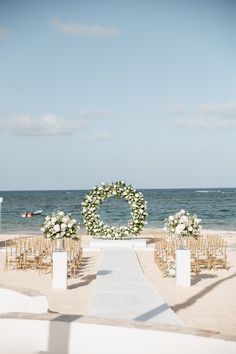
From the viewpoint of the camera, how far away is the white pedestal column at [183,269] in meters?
12.4

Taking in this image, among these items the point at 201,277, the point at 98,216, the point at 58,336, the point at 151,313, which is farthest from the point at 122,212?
the point at 58,336

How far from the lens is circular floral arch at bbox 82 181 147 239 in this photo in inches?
841

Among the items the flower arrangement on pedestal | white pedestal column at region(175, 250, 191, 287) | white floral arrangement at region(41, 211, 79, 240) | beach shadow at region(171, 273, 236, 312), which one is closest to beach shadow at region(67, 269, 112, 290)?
white floral arrangement at region(41, 211, 79, 240)

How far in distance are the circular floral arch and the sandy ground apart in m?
4.70

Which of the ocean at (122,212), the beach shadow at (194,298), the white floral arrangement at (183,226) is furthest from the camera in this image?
the ocean at (122,212)

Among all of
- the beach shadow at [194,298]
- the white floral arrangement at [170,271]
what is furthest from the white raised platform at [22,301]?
the white floral arrangement at [170,271]

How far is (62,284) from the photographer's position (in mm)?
11945

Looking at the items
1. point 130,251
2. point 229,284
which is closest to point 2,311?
point 229,284

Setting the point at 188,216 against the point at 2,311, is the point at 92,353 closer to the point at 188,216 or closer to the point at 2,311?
the point at 2,311

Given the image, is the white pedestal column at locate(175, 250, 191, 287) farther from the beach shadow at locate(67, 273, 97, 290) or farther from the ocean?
the ocean

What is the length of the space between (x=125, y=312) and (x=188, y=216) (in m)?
5.37

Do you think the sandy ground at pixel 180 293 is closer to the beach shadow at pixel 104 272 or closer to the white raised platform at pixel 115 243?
the beach shadow at pixel 104 272

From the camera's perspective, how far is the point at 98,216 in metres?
21.5

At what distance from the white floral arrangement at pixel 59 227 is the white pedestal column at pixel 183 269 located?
2741 millimetres
